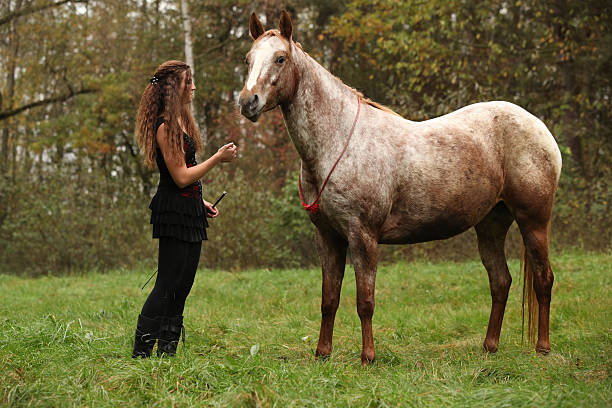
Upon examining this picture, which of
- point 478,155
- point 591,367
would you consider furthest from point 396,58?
point 591,367

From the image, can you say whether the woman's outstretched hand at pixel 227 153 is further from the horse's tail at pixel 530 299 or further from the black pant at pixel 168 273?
the horse's tail at pixel 530 299

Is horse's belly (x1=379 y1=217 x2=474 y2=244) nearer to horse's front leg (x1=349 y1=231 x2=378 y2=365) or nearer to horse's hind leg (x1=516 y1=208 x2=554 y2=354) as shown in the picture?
horse's front leg (x1=349 y1=231 x2=378 y2=365)

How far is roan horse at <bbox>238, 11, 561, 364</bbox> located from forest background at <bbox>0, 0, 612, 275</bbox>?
7.52 meters

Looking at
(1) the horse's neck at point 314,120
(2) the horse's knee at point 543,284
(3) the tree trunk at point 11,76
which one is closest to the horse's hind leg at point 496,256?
(2) the horse's knee at point 543,284

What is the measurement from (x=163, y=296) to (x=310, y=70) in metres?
2.02

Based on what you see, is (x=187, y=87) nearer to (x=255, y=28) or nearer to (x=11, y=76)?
(x=255, y=28)

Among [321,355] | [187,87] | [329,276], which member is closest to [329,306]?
[329,276]

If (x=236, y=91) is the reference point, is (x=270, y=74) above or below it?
below

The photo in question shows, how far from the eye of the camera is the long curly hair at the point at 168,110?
170 inches

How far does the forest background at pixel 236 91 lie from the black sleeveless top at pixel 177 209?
8512 millimetres

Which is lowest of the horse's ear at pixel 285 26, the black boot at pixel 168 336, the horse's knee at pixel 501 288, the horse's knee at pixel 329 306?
the black boot at pixel 168 336

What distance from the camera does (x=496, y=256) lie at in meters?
5.46

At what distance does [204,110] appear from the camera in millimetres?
23328

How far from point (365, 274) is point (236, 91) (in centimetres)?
1862
